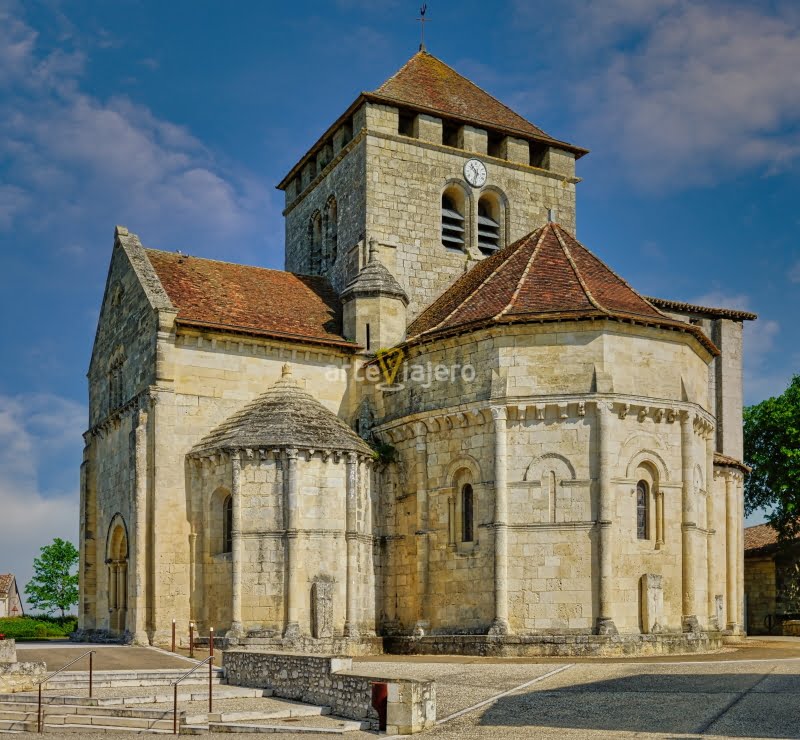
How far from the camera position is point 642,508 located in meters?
26.1

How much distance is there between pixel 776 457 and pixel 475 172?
18.3m

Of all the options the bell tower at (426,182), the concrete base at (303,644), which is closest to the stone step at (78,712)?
the concrete base at (303,644)

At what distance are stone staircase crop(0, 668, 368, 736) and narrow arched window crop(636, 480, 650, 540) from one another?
35.7 feet

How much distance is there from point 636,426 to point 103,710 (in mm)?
14592

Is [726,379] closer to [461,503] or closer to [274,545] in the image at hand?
[461,503]

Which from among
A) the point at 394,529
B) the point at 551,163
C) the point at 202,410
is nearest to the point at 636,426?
the point at 394,529

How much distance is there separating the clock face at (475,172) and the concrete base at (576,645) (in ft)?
53.1

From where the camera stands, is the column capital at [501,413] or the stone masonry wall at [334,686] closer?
the stone masonry wall at [334,686]

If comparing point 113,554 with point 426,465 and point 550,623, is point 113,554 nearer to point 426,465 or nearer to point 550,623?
point 426,465

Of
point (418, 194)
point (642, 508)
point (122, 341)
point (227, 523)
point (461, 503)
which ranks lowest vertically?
point (227, 523)

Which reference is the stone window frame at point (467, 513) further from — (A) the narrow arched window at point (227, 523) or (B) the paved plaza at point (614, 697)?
(A) the narrow arched window at point (227, 523)

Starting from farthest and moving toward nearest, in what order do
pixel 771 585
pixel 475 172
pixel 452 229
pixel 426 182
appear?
pixel 771 585 < pixel 475 172 < pixel 452 229 < pixel 426 182

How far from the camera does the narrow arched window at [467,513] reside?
1062 inches

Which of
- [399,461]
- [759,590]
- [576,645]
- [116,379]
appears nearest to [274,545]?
[399,461]
